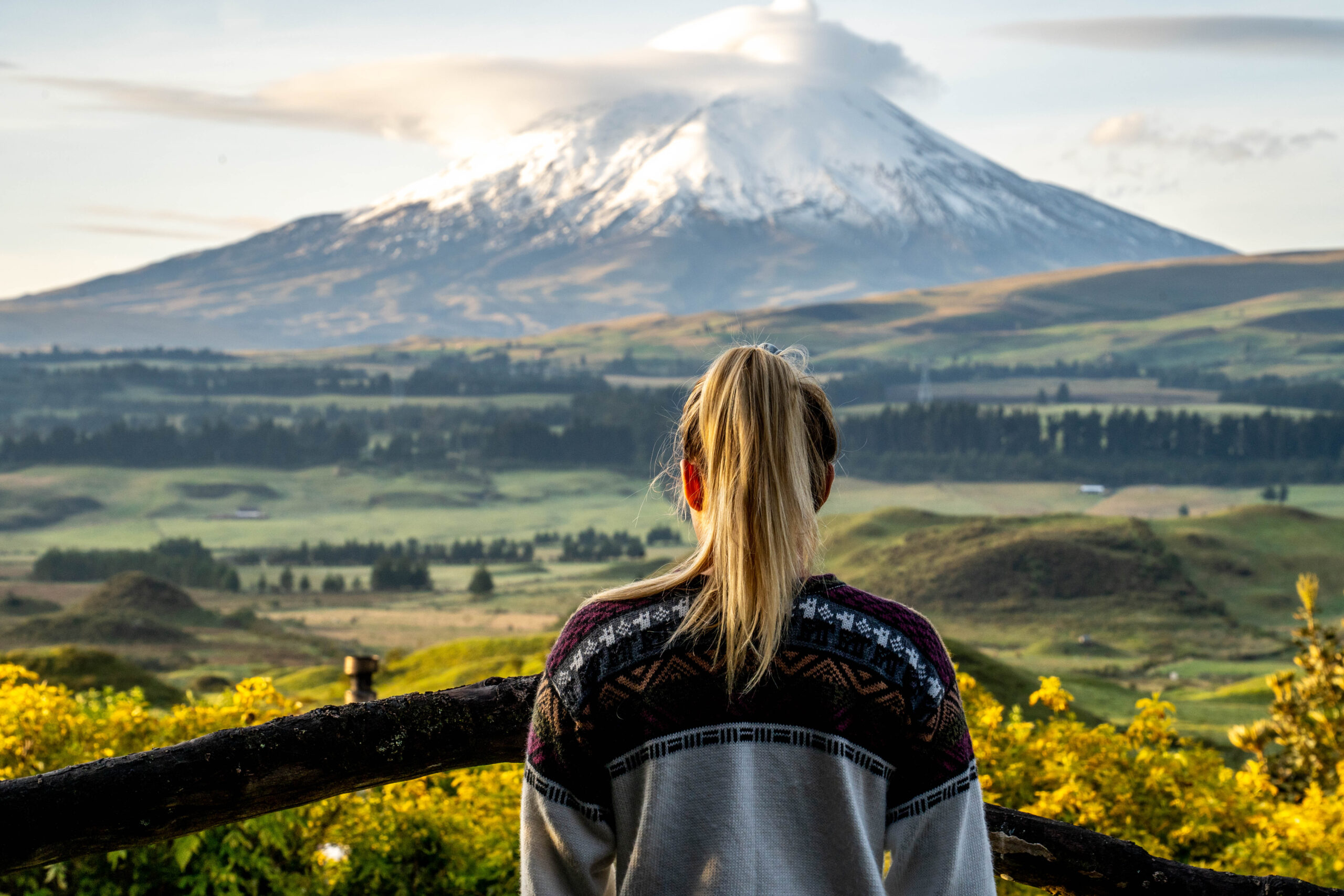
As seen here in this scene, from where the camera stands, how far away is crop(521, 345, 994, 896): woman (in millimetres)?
2939

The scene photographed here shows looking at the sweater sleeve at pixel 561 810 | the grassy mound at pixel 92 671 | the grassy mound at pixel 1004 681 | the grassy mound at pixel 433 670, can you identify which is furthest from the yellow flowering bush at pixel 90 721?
the grassy mound at pixel 92 671

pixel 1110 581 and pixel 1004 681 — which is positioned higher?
pixel 1004 681

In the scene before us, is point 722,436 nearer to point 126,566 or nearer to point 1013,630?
point 1013,630

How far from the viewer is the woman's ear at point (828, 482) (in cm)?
314

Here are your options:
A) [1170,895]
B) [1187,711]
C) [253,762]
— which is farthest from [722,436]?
[1187,711]

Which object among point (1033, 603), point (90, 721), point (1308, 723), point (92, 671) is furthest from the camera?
point (1033, 603)

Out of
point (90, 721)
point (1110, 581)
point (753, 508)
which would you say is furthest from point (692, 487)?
point (1110, 581)

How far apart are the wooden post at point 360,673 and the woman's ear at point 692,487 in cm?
893

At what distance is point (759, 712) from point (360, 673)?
9438 mm

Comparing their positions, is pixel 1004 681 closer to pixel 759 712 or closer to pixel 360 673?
pixel 360 673

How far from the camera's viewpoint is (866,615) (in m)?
2.95

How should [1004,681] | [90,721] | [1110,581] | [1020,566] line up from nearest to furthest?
[90,721] → [1004,681] → [1110,581] → [1020,566]

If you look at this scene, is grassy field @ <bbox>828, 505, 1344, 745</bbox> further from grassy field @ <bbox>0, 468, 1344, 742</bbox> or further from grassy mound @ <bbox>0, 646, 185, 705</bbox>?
grassy mound @ <bbox>0, 646, 185, 705</bbox>

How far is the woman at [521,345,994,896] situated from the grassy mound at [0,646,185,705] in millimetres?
26185
